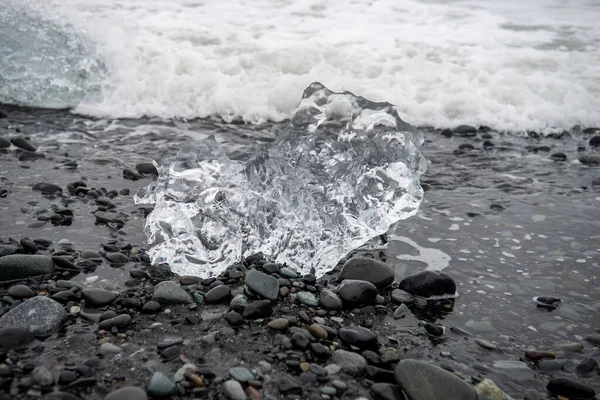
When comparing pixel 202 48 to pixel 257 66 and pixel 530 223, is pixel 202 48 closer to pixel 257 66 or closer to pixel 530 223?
pixel 257 66

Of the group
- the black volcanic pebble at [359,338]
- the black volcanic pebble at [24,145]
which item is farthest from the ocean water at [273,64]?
the black volcanic pebble at [359,338]

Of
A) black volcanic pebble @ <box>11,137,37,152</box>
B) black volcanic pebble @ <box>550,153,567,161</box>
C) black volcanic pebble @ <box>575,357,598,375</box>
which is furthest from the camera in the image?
black volcanic pebble @ <box>550,153,567,161</box>

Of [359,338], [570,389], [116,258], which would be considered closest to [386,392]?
[359,338]

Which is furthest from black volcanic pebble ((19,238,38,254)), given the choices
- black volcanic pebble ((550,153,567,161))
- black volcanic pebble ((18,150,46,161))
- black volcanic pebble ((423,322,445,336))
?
black volcanic pebble ((550,153,567,161))

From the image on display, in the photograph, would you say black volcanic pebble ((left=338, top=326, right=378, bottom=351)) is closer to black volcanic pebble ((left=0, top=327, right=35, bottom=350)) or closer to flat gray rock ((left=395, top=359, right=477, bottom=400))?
flat gray rock ((left=395, top=359, right=477, bottom=400))

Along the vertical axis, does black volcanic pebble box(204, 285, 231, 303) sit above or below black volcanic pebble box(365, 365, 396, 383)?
above

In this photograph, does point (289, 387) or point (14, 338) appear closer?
point (289, 387)

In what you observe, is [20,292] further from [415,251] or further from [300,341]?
[415,251]
